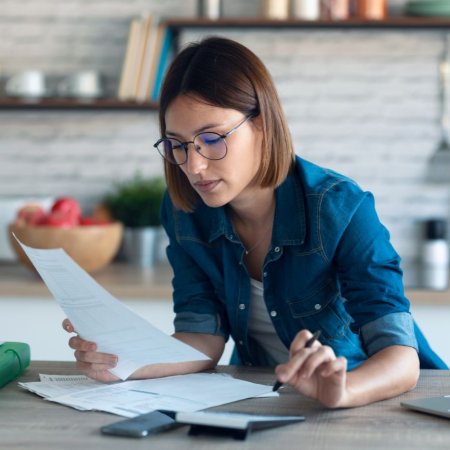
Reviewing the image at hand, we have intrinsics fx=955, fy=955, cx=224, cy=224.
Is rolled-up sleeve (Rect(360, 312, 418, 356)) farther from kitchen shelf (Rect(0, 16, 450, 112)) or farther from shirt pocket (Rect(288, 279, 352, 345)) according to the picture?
kitchen shelf (Rect(0, 16, 450, 112))

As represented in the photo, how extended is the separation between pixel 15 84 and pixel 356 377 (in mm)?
2461

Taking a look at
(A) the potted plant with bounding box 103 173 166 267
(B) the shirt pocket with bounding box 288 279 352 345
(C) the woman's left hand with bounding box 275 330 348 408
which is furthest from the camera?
(A) the potted plant with bounding box 103 173 166 267

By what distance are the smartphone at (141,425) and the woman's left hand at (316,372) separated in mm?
193

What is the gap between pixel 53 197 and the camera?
3.85 m

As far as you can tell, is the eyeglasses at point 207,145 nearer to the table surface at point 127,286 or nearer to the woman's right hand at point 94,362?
the woman's right hand at point 94,362

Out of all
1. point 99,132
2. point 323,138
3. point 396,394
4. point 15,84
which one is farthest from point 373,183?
point 396,394

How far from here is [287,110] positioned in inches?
145

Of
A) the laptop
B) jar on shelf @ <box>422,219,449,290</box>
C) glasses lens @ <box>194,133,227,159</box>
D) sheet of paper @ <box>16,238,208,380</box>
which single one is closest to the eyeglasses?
glasses lens @ <box>194,133,227,159</box>

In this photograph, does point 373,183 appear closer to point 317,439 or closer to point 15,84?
point 15,84

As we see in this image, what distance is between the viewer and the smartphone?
138cm

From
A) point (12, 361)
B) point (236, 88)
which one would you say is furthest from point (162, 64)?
point (12, 361)

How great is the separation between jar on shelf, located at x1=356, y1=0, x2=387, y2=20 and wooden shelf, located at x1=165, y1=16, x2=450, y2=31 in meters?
0.02

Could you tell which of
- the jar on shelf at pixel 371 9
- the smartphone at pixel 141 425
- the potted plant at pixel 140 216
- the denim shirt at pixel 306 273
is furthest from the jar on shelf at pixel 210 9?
the smartphone at pixel 141 425

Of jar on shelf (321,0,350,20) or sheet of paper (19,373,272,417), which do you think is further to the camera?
jar on shelf (321,0,350,20)
